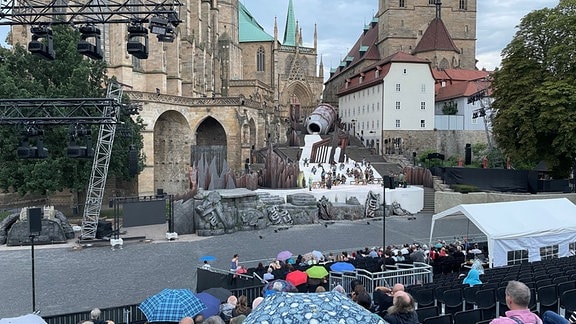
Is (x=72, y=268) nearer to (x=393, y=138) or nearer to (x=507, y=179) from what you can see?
(x=507, y=179)

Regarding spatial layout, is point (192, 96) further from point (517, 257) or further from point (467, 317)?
point (467, 317)

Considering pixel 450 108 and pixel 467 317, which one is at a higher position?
pixel 450 108

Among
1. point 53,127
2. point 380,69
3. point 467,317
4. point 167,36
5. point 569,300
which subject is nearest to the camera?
point 467,317

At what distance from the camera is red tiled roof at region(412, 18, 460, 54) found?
59406 mm

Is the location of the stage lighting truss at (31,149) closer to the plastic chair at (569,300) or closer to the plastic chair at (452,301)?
the plastic chair at (452,301)

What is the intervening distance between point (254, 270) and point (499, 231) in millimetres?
6672

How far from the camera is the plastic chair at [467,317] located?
6.01 m

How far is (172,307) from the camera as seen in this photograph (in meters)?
7.42

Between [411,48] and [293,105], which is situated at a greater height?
[411,48]

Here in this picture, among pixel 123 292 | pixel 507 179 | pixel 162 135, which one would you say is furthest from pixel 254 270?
pixel 162 135

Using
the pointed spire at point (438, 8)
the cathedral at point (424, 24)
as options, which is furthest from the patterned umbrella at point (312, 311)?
the pointed spire at point (438, 8)

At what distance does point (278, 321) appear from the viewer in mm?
3764

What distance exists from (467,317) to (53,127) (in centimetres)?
2626

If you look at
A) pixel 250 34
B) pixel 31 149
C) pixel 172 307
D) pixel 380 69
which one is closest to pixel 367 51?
pixel 250 34
